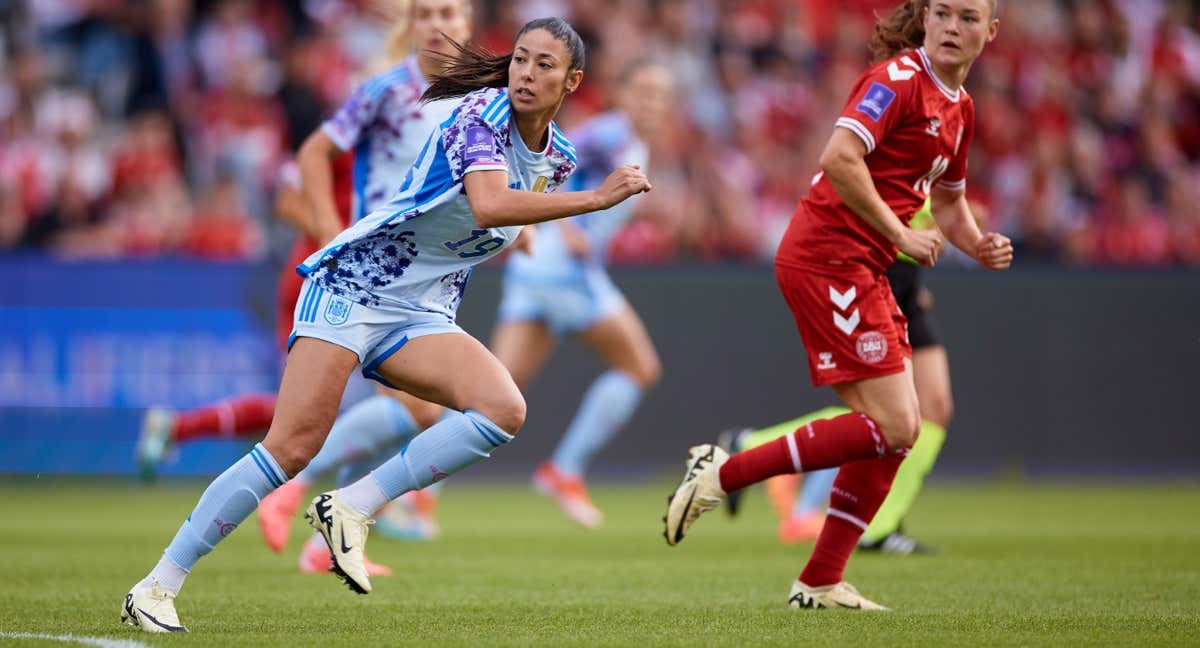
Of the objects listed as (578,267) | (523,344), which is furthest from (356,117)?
(523,344)

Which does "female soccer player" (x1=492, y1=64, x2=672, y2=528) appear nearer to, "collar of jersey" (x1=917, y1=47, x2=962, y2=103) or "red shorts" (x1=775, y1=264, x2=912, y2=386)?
"red shorts" (x1=775, y1=264, x2=912, y2=386)

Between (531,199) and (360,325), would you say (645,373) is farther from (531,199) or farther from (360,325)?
(531,199)

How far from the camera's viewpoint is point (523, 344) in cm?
1034

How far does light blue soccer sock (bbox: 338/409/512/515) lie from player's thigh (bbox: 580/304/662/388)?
4917 millimetres

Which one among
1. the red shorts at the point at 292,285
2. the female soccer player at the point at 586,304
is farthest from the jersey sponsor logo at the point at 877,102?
the female soccer player at the point at 586,304

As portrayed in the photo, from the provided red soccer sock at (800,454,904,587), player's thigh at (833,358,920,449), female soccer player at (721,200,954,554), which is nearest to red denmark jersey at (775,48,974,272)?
player's thigh at (833,358,920,449)

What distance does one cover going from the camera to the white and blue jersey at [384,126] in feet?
23.9

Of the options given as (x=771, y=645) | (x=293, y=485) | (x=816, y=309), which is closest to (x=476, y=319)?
(x=293, y=485)

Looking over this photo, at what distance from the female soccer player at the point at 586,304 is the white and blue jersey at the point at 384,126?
2.69 m

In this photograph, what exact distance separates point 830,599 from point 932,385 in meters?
2.23

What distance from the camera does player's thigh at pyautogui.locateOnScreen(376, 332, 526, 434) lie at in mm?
5359

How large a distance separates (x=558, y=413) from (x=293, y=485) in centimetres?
569

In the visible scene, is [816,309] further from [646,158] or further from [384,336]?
[646,158]

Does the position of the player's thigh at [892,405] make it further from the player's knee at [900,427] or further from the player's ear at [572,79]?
the player's ear at [572,79]
